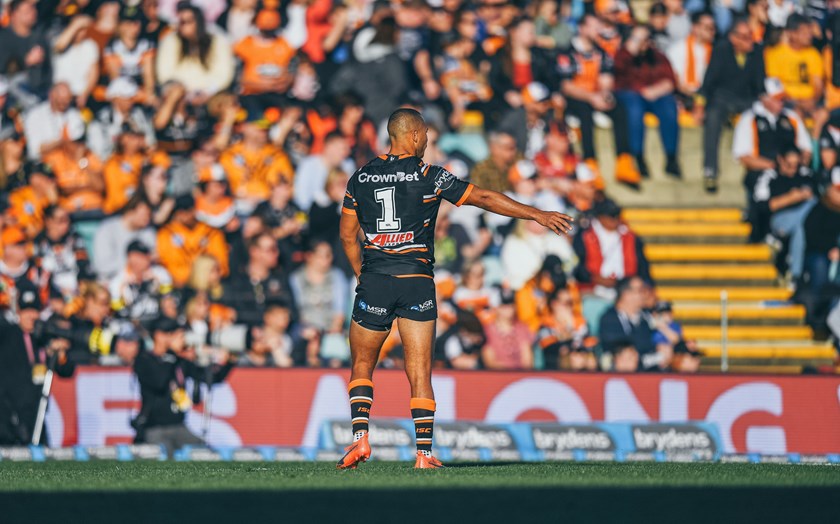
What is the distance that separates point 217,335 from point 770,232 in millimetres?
7333

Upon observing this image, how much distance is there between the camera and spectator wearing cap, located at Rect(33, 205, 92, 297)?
1662cm

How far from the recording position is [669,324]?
1617cm

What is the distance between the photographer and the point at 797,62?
19156 millimetres

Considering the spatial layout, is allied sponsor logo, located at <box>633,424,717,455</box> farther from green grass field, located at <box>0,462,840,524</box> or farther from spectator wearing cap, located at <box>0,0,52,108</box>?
spectator wearing cap, located at <box>0,0,52,108</box>

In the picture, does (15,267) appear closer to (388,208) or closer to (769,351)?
(769,351)

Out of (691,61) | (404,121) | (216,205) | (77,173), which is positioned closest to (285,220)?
(216,205)

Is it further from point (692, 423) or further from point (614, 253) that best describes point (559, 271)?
point (692, 423)

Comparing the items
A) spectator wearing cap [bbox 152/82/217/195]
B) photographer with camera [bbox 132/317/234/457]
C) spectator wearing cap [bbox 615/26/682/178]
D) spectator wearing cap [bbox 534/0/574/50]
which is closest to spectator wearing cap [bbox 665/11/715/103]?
spectator wearing cap [bbox 615/26/682/178]

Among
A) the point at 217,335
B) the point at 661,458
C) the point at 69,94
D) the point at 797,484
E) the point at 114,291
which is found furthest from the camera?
the point at 69,94

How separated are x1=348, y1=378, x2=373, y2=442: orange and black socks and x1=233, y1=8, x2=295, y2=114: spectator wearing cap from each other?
34.1 ft

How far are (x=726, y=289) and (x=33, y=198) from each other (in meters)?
9.07

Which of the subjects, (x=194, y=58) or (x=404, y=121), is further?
(x=194, y=58)

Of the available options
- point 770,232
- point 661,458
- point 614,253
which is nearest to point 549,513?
point 661,458

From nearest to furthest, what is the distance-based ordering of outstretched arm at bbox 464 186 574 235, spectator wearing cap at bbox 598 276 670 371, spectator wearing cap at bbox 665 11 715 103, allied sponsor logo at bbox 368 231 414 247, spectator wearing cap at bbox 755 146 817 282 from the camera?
outstretched arm at bbox 464 186 574 235 → allied sponsor logo at bbox 368 231 414 247 → spectator wearing cap at bbox 598 276 670 371 → spectator wearing cap at bbox 755 146 817 282 → spectator wearing cap at bbox 665 11 715 103
